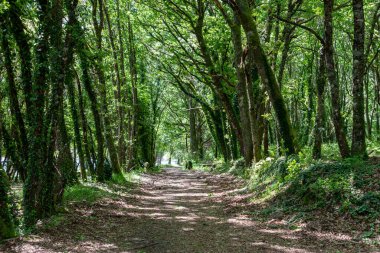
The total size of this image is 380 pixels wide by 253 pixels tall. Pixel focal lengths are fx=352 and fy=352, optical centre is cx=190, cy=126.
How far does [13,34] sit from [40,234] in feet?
17.0

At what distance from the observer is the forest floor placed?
666 centimetres

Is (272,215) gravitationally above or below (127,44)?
below

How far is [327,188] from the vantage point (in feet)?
27.6

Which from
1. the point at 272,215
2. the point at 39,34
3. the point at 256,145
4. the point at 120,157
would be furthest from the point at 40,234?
the point at 120,157

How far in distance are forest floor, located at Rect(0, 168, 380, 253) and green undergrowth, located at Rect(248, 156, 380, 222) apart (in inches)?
30.7

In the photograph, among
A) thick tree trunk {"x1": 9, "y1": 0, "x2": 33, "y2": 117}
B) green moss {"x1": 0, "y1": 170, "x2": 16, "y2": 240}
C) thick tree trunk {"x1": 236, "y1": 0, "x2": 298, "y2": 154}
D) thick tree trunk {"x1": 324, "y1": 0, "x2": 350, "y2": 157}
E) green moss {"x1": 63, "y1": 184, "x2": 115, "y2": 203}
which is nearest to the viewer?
green moss {"x1": 0, "y1": 170, "x2": 16, "y2": 240}

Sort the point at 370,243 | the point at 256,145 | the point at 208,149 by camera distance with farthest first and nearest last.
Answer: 1. the point at 208,149
2. the point at 256,145
3. the point at 370,243

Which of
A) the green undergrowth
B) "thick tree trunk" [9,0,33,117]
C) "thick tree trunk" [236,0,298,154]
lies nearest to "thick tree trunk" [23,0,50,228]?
"thick tree trunk" [9,0,33,117]

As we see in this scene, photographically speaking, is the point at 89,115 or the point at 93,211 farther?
the point at 89,115

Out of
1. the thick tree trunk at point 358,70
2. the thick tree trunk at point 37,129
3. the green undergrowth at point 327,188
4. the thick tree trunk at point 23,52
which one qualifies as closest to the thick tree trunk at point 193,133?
the green undergrowth at point 327,188

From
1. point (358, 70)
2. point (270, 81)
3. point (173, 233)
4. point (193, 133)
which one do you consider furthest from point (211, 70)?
point (193, 133)

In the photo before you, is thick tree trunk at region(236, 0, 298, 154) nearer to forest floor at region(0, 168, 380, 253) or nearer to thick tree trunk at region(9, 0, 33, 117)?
forest floor at region(0, 168, 380, 253)

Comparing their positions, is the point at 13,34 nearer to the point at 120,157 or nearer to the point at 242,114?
the point at 242,114

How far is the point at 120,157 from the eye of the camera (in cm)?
2209
